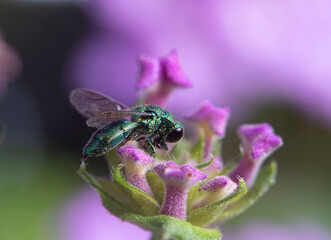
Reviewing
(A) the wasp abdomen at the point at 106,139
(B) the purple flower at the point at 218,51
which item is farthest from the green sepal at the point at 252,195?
(B) the purple flower at the point at 218,51

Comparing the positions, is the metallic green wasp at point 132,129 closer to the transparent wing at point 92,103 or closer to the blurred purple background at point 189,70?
the transparent wing at point 92,103

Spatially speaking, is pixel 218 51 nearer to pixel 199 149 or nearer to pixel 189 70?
pixel 189 70

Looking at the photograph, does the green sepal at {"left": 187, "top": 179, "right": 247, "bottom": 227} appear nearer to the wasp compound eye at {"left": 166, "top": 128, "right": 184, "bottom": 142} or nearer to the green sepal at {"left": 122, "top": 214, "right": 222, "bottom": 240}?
the green sepal at {"left": 122, "top": 214, "right": 222, "bottom": 240}

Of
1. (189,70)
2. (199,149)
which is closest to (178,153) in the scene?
(199,149)

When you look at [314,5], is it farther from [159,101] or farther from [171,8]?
[159,101]

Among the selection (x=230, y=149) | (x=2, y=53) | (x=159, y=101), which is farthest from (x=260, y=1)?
(x=159, y=101)
